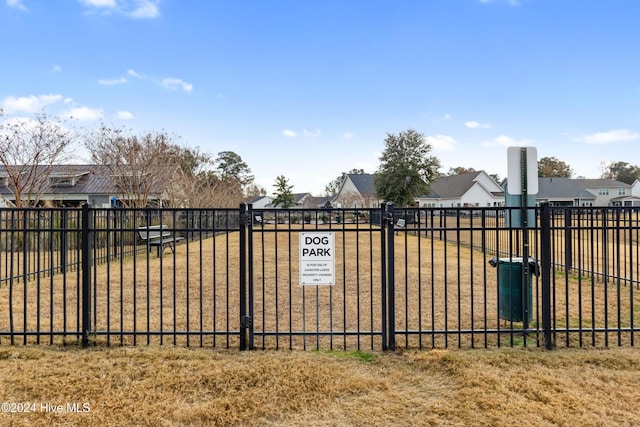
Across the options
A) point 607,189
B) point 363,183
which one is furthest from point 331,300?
point 607,189

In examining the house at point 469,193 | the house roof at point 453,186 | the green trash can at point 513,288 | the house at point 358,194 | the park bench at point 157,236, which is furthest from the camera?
the house roof at point 453,186

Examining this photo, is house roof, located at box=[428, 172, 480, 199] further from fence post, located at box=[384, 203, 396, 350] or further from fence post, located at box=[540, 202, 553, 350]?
fence post, located at box=[384, 203, 396, 350]

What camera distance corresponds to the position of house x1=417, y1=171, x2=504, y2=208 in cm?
4528

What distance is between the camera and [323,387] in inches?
110

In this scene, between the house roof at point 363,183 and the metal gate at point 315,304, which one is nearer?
the metal gate at point 315,304

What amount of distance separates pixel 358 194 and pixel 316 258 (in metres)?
43.2

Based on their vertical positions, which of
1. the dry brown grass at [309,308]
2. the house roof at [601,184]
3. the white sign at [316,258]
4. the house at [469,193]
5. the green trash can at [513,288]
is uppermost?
the house roof at [601,184]

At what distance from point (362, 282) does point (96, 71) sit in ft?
42.0

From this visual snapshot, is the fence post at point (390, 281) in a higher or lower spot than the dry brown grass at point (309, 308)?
higher

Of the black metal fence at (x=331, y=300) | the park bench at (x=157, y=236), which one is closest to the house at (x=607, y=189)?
the black metal fence at (x=331, y=300)

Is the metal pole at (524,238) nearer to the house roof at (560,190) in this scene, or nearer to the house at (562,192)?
the house at (562,192)

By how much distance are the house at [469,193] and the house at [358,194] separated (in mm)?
6705

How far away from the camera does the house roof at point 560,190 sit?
49062mm

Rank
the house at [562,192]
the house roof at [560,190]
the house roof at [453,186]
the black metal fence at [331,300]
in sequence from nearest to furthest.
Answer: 1. the black metal fence at [331,300]
2. the house roof at [453,186]
3. the house at [562,192]
4. the house roof at [560,190]
